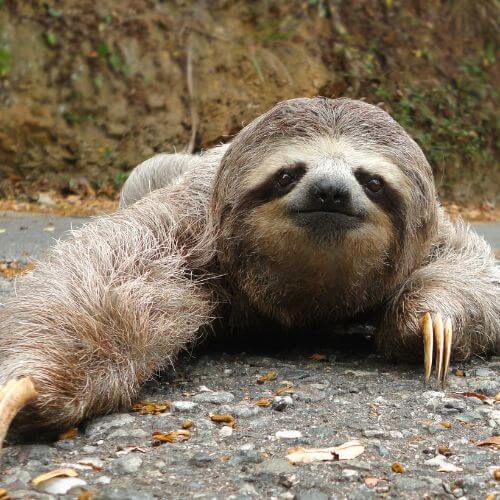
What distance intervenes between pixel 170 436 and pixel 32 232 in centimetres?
760

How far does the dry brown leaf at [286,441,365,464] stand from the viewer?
3.32 meters

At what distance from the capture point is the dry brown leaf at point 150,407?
4.00 m

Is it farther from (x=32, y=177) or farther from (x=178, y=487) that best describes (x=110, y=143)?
(x=178, y=487)

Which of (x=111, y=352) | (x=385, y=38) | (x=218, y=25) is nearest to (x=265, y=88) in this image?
(x=218, y=25)

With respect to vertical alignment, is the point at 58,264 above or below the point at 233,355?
above

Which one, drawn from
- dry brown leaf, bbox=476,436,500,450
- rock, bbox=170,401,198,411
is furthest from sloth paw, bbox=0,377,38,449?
dry brown leaf, bbox=476,436,500,450

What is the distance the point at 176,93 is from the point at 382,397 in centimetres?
1228

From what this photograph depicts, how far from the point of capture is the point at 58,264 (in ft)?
15.5

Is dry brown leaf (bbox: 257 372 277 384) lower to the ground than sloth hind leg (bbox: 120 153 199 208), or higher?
lower

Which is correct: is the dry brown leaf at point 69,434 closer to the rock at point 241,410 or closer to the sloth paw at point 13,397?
the sloth paw at point 13,397

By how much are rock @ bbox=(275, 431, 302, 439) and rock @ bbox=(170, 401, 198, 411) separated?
577 mm

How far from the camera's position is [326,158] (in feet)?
14.9

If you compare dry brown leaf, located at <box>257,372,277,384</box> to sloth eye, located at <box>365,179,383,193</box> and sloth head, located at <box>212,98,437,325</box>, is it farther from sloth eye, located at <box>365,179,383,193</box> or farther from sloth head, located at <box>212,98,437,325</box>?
sloth eye, located at <box>365,179,383,193</box>

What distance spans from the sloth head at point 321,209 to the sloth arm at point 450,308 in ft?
0.52
